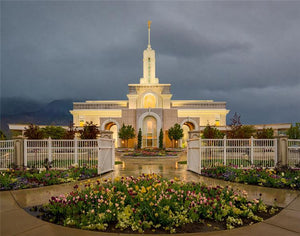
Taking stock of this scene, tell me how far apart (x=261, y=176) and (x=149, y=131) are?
86.9ft

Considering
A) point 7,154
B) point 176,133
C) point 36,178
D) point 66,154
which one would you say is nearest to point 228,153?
point 66,154

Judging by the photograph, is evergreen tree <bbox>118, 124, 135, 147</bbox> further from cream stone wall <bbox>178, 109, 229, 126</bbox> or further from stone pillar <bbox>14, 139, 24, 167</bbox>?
stone pillar <bbox>14, 139, 24, 167</bbox>

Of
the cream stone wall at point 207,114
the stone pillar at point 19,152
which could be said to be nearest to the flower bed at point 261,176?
the stone pillar at point 19,152

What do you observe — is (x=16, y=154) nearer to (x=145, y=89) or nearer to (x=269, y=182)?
(x=269, y=182)

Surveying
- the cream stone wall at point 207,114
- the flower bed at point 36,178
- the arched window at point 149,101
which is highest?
the arched window at point 149,101

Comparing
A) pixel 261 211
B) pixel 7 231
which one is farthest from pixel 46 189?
pixel 261 211

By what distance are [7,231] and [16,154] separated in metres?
6.87

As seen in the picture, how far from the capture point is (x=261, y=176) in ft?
23.6

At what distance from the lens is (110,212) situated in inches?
148

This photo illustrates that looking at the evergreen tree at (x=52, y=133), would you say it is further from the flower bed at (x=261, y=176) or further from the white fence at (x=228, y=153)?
the flower bed at (x=261, y=176)

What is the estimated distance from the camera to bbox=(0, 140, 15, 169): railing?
938cm

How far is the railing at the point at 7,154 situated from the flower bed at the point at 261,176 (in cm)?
870

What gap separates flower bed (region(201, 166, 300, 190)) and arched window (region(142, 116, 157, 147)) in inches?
948

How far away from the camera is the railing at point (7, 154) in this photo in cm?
938
